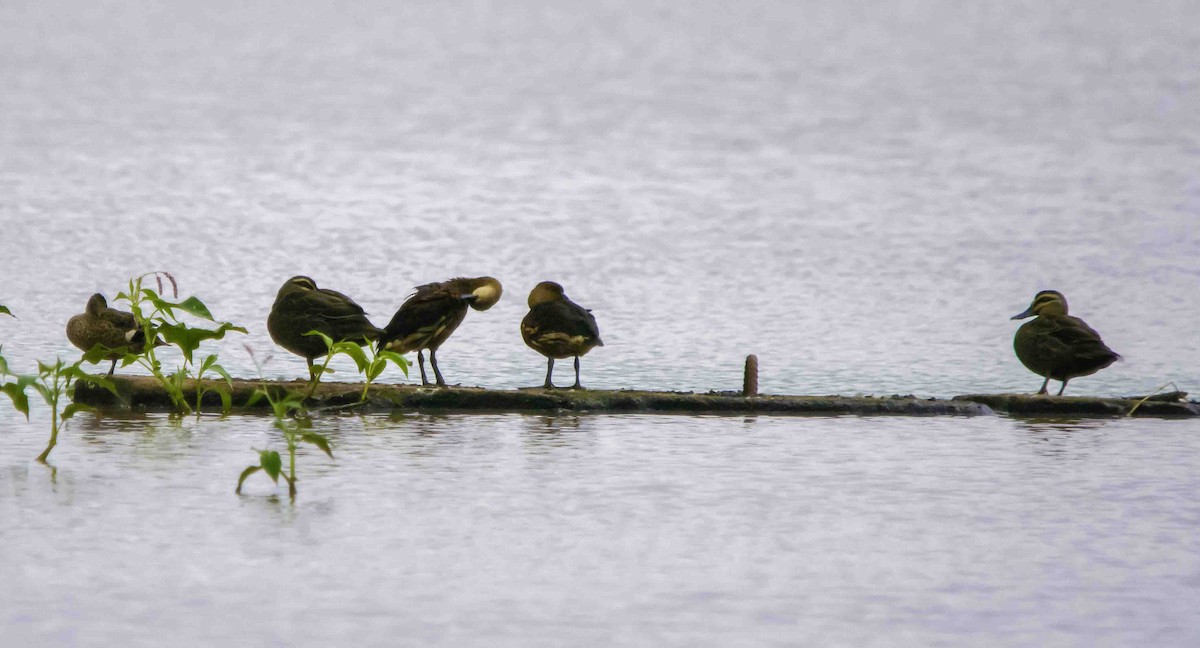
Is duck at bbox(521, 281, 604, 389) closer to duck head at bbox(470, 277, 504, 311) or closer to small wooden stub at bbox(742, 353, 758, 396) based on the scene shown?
duck head at bbox(470, 277, 504, 311)

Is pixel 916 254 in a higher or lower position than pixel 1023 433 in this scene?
higher

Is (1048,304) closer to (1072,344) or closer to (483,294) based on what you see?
(1072,344)

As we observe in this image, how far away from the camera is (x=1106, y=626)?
6027mm

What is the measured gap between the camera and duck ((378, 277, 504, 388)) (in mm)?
11438

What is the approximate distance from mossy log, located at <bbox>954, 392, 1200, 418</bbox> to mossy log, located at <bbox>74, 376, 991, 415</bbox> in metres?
0.67

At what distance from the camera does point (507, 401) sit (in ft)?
35.6

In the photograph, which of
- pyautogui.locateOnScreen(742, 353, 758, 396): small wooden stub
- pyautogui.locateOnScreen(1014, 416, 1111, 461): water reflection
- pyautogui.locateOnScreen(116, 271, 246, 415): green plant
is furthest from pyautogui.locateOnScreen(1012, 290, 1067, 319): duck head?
pyautogui.locateOnScreen(116, 271, 246, 415): green plant

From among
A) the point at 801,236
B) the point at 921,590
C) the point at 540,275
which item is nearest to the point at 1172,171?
the point at 801,236

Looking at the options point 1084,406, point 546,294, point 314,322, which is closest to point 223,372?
point 314,322

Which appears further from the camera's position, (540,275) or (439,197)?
(439,197)

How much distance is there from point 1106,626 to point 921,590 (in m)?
0.67

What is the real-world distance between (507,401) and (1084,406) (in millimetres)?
3423

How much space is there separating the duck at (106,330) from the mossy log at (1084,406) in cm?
495

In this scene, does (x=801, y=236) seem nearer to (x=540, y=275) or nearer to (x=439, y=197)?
(x=540, y=275)
